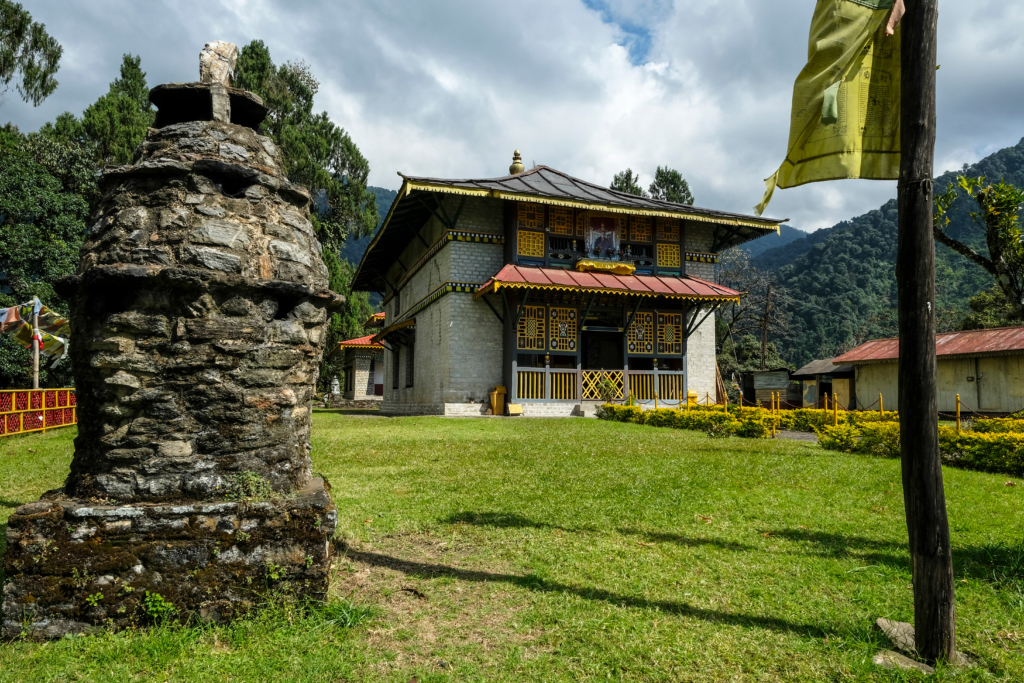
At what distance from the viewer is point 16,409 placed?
12914 mm

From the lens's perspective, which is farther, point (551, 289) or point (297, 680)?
point (551, 289)

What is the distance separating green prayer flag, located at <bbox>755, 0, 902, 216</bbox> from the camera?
297 centimetres

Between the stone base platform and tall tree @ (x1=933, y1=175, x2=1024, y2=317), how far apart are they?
192 inches

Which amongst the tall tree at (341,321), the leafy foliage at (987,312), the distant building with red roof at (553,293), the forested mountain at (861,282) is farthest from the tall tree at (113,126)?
the forested mountain at (861,282)

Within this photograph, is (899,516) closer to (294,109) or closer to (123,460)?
(123,460)

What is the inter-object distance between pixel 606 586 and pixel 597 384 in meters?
15.0

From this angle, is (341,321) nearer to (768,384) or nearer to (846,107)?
(768,384)

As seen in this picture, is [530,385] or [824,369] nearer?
[530,385]

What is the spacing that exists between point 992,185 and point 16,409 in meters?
17.1

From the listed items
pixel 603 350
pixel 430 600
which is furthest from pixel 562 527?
pixel 603 350

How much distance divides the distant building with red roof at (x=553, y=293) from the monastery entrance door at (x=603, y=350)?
2.02 m

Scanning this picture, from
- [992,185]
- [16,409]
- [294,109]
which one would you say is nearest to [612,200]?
[992,185]

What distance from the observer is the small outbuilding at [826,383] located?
24.6 meters

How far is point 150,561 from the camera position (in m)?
3.07
